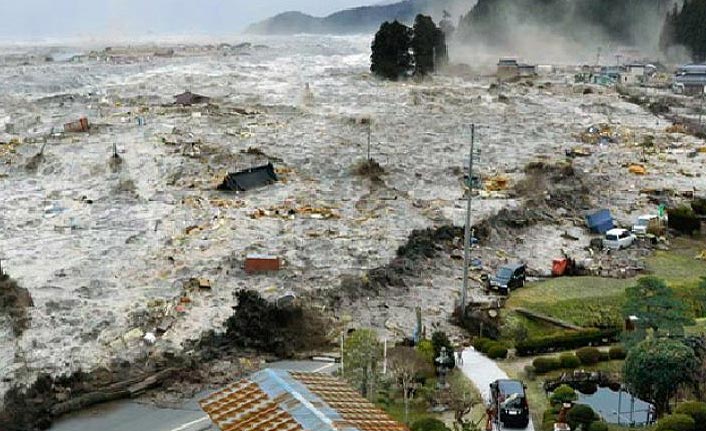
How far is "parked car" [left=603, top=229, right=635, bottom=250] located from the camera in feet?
78.4

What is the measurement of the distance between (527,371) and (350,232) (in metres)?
10.8

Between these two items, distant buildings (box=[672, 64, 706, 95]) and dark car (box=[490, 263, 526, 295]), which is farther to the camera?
distant buildings (box=[672, 64, 706, 95])

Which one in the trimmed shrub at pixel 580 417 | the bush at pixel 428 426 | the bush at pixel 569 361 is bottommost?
the bush at pixel 569 361

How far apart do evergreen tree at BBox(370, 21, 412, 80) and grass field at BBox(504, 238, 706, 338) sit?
170 ft

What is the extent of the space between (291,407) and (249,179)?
2349 cm

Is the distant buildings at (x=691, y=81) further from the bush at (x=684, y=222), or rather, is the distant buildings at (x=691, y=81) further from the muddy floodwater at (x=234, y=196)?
the bush at (x=684, y=222)

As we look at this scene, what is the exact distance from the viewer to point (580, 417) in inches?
495

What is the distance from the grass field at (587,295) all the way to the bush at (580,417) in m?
5.42

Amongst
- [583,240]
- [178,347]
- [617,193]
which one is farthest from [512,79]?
[178,347]

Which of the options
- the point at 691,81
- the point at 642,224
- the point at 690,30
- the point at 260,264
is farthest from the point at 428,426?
the point at 690,30

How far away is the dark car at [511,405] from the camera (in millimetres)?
12922

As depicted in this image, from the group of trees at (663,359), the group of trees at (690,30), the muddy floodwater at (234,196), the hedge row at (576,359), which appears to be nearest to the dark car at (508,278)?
the muddy floodwater at (234,196)

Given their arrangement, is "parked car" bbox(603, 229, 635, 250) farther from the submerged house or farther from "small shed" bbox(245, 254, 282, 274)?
the submerged house

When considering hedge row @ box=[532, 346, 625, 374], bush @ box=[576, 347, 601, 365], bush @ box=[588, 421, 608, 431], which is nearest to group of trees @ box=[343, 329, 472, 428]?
hedge row @ box=[532, 346, 625, 374]
